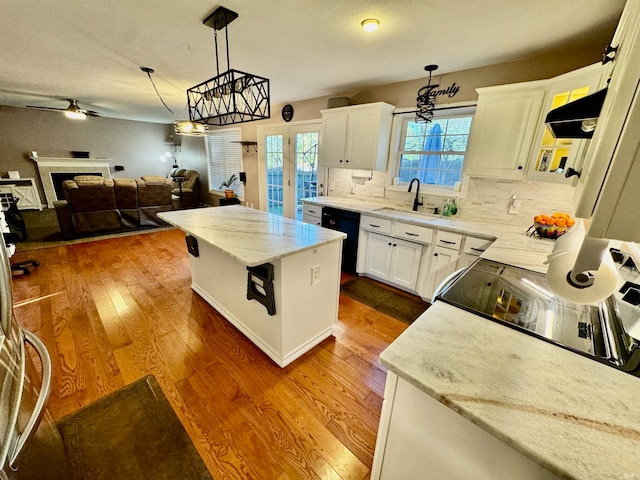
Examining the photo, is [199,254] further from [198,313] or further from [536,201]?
[536,201]

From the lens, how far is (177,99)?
441 centimetres

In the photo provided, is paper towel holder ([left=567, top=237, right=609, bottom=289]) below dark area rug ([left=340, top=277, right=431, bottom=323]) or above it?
above

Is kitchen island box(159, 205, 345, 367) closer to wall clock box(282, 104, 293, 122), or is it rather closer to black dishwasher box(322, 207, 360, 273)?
black dishwasher box(322, 207, 360, 273)

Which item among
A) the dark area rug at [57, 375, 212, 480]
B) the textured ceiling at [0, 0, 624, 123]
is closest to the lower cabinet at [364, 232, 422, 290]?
the textured ceiling at [0, 0, 624, 123]

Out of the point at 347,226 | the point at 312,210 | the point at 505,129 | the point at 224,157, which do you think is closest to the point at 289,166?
the point at 312,210

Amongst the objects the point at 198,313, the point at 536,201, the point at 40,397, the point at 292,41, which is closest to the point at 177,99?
the point at 292,41

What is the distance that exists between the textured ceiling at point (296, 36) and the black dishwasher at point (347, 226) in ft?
5.13

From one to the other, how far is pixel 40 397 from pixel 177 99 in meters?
5.00

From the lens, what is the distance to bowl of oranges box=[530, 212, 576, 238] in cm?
204

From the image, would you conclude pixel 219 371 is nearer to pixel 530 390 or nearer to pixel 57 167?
pixel 530 390

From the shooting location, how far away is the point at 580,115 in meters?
0.70

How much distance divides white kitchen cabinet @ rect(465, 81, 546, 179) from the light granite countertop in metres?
1.90

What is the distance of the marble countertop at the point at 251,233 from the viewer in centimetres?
154

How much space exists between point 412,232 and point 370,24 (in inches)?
69.7
